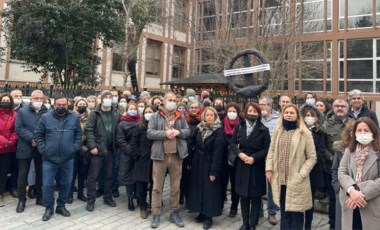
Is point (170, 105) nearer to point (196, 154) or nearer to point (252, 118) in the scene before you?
point (196, 154)

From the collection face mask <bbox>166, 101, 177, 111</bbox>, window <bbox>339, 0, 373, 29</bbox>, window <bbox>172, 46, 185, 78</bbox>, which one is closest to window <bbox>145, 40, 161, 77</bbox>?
window <bbox>172, 46, 185, 78</bbox>

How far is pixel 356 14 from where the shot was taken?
2375cm

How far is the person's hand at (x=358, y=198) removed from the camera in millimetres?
3373

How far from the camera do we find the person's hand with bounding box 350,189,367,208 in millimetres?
3373

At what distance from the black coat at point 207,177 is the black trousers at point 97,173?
1625 millimetres

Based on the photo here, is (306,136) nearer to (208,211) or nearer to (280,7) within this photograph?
(208,211)

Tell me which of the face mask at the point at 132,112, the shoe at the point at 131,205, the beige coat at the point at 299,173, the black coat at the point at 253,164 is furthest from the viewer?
the face mask at the point at 132,112

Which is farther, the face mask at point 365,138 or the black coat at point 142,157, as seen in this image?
the black coat at point 142,157

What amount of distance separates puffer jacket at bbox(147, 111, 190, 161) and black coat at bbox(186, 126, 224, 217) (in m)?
0.23

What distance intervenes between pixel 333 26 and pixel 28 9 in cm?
2094

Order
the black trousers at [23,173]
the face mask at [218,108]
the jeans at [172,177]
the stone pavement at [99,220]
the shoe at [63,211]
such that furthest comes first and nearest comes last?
the face mask at [218,108] → the black trousers at [23,173] → the shoe at [63,211] → the jeans at [172,177] → the stone pavement at [99,220]

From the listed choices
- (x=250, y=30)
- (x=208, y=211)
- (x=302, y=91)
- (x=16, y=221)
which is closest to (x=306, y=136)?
(x=208, y=211)

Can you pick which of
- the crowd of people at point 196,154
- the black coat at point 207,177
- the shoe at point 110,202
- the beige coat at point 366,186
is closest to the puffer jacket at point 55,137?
the crowd of people at point 196,154

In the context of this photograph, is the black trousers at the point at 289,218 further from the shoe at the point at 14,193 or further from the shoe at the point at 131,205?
the shoe at the point at 14,193
